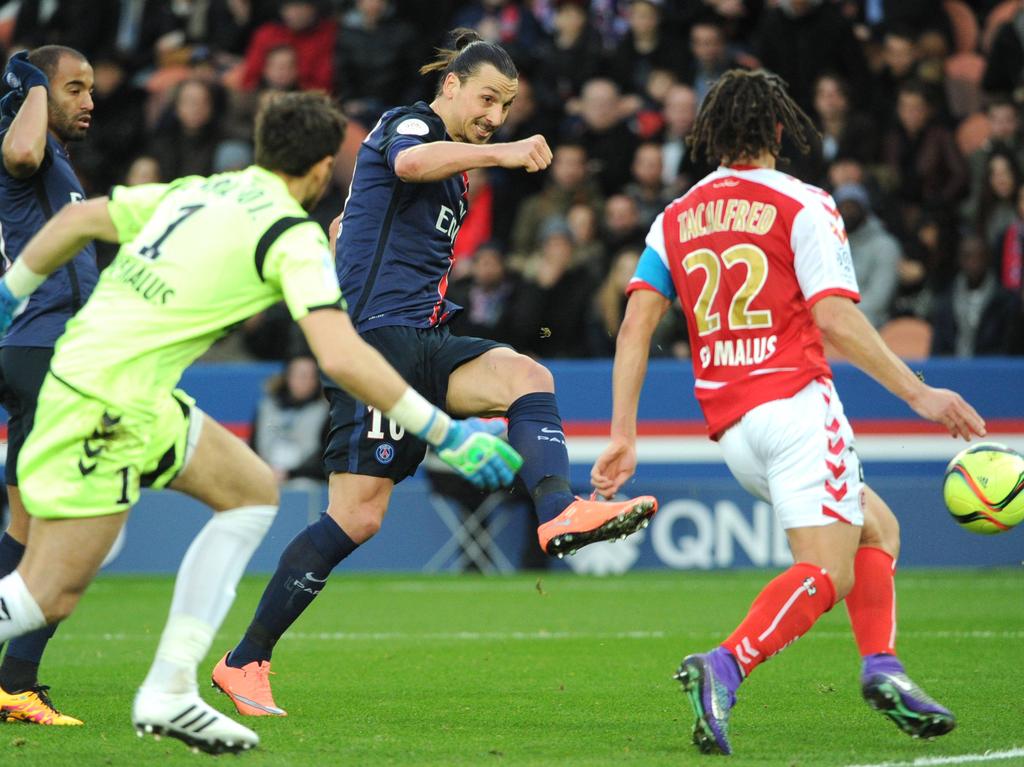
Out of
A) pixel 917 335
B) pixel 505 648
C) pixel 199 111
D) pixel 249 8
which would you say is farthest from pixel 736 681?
pixel 249 8

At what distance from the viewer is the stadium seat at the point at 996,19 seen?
1547 cm

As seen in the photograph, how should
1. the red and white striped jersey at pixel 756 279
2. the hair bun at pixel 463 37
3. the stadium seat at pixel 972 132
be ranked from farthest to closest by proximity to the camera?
the stadium seat at pixel 972 132 → the hair bun at pixel 463 37 → the red and white striped jersey at pixel 756 279

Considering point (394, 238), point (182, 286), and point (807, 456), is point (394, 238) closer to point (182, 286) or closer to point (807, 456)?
point (182, 286)

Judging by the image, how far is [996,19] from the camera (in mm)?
15922

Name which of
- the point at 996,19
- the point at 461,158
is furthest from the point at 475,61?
the point at 996,19

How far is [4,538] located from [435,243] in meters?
2.12

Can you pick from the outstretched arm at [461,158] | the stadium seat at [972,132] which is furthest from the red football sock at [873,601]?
the stadium seat at [972,132]

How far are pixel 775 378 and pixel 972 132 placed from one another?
1057 cm

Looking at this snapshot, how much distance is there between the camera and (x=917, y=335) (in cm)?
1371

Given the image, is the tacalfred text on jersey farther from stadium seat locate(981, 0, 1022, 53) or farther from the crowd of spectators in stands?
stadium seat locate(981, 0, 1022, 53)

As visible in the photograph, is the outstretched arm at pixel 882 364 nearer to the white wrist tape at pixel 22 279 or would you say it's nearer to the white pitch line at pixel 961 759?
the white pitch line at pixel 961 759

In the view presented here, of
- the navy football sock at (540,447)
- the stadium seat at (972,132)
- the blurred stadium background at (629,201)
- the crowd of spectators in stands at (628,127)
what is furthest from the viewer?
the stadium seat at (972,132)

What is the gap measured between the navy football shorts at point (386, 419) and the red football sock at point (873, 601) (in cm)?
178

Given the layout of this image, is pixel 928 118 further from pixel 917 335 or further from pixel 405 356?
pixel 405 356
